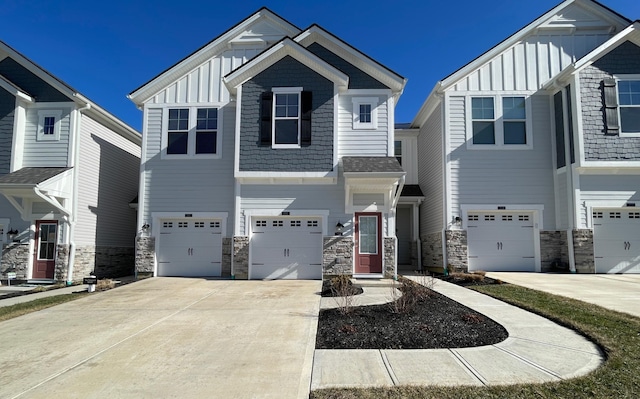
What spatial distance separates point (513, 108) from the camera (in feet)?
45.9

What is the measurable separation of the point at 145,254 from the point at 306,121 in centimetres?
725

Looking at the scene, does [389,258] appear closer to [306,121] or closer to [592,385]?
[306,121]

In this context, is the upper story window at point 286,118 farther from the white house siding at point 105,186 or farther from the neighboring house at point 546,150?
the white house siding at point 105,186

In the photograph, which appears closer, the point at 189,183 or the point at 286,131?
the point at 286,131

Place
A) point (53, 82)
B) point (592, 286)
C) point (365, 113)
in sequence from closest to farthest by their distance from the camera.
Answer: point (592, 286), point (365, 113), point (53, 82)

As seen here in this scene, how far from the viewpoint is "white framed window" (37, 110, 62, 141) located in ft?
44.6

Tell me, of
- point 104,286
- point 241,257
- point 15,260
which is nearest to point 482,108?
point 241,257

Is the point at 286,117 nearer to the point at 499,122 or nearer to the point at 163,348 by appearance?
the point at 499,122

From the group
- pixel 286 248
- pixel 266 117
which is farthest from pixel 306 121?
pixel 286 248

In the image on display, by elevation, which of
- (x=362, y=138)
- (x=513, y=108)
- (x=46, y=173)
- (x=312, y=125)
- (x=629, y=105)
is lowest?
(x=46, y=173)

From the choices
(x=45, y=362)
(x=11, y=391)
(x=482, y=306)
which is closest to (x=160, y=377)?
(x=11, y=391)

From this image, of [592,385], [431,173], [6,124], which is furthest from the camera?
[431,173]

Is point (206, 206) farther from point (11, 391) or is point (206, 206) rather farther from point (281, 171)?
point (11, 391)

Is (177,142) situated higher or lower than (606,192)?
higher
